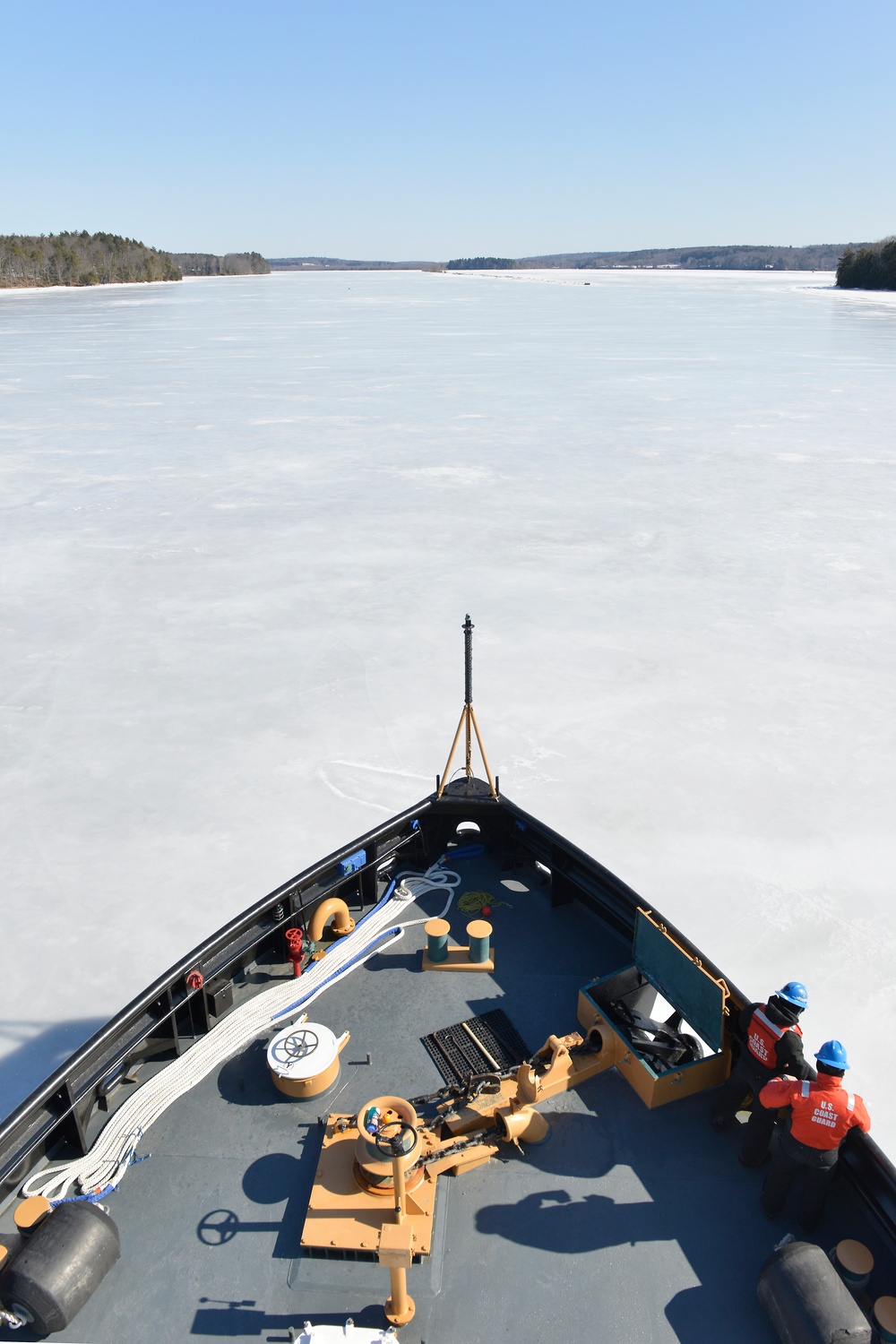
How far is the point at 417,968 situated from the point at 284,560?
739cm

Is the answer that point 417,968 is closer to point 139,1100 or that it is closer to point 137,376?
point 139,1100

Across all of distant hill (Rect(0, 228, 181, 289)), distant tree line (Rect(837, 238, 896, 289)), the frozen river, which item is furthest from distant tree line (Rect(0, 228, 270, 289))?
the frozen river

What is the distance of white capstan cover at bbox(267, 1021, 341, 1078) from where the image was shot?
3.28 metres

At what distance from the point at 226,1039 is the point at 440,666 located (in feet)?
16.0

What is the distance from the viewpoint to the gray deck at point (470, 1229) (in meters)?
2.67

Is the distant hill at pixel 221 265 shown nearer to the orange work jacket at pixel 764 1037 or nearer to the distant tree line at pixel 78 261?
the distant tree line at pixel 78 261

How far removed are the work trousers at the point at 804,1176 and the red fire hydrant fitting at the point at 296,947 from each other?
1989mm

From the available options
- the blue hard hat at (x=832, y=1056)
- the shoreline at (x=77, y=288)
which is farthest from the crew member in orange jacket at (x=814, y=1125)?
Answer: the shoreline at (x=77, y=288)

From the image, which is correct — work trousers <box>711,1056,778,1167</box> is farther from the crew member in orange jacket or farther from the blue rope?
the blue rope

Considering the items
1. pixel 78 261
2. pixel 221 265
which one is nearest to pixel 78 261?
pixel 78 261

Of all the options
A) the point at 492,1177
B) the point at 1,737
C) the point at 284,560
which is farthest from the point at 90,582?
the point at 492,1177

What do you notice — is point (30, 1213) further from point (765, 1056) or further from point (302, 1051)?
point (765, 1056)

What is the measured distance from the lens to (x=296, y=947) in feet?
12.9

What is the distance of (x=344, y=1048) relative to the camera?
3566 millimetres
